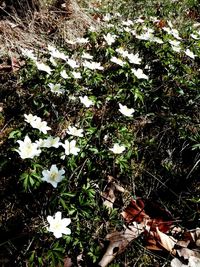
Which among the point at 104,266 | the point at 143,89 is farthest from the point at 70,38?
the point at 104,266

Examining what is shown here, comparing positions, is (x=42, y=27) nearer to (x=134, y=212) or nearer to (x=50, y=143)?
(x=50, y=143)

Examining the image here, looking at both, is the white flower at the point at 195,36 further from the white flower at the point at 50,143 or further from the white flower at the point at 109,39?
the white flower at the point at 50,143

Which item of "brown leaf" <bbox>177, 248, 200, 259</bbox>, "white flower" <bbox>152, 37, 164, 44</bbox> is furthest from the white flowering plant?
"brown leaf" <bbox>177, 248, 200, 259</bbox>

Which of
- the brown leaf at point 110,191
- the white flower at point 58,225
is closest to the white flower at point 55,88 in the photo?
the brown leaf at point 110,191

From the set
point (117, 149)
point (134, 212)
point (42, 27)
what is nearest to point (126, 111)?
point (117, 149)

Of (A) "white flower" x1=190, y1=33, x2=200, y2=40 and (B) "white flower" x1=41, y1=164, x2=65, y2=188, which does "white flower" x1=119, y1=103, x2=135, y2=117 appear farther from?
(A) "white flower" x1=190, y1=33, x2=200, y2=40

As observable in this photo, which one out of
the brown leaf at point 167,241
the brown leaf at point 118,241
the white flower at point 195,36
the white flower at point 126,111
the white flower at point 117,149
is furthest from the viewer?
the white flower at point 195,36

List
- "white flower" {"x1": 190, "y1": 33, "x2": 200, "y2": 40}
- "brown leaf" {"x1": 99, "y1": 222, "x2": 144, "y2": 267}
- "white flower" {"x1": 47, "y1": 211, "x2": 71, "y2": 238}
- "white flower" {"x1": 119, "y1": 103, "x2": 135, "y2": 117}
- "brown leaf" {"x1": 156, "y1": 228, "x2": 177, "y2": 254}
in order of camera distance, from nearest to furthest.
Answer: "white flower" {"x1": 47, "y1": 211, "x2": 71, "y2": 238} → "brown leaf" {"x1": 99, "y1": 222, "x2": 144, "y2": 267} → "brown leaf" {"x1": 156, "y1": 228, "x2": 177, "y2": 254} → "white flower" {"x1": 119, "y1": 103, "x2": 135, "y2": 117} → "white flower" {"x1": 190, "y1": 33, "x2": 200, "y2": 40}
